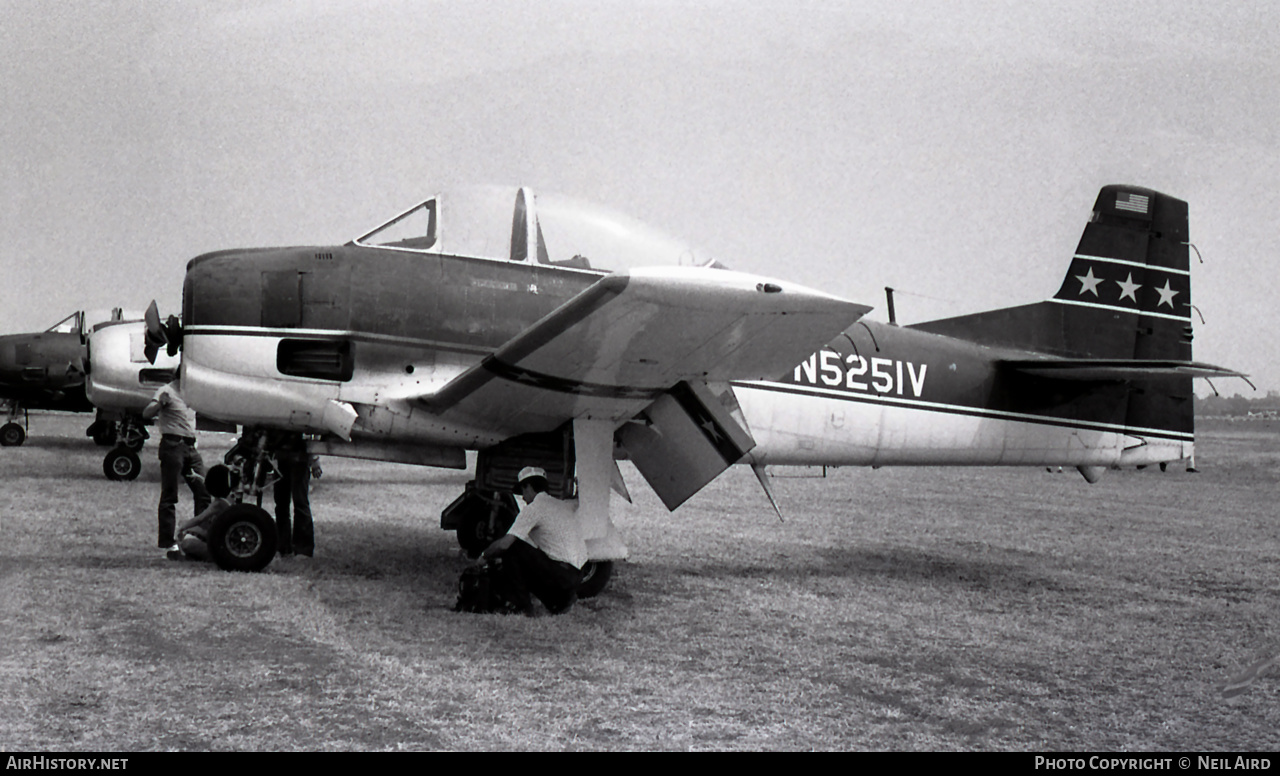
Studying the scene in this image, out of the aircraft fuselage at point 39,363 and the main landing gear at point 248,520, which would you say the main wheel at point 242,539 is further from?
the aircraft fuselage at point 39,363

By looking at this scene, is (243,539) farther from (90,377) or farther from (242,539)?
(90,377)

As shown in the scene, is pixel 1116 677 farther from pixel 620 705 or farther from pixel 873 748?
pixel 620 705

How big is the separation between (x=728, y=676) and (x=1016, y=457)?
14.6 ft

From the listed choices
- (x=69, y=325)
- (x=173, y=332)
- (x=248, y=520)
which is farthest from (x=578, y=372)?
(x=69, y=325)

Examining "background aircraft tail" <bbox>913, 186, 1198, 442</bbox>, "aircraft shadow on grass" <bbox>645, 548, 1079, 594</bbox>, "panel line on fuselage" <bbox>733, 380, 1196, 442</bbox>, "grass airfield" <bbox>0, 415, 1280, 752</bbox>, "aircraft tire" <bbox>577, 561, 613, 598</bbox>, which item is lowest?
"aircraft shadow on grass" <bbox>645, 548, 1079, 594</bbox>

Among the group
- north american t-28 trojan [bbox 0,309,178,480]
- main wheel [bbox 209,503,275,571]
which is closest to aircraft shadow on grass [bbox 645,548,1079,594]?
main wheel [bbox 209,503,275,571]

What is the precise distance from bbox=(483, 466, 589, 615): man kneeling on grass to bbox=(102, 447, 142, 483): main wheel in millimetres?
10084

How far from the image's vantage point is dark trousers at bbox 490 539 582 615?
575 centimetres

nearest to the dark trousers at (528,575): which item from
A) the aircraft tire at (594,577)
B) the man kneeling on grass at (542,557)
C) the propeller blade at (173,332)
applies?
the man kneeling on grass at (542,557)

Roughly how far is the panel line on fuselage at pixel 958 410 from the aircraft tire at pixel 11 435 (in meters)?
18.2

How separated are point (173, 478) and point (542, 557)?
11.7ft

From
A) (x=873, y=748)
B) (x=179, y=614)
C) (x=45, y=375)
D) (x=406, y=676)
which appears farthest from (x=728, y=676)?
(x=45, y=375)

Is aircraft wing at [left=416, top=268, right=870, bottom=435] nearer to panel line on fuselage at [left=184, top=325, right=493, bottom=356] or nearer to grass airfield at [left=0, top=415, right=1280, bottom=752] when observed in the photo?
panel line on fuselage at [left=184, top=325, right=493, bottom=356]
